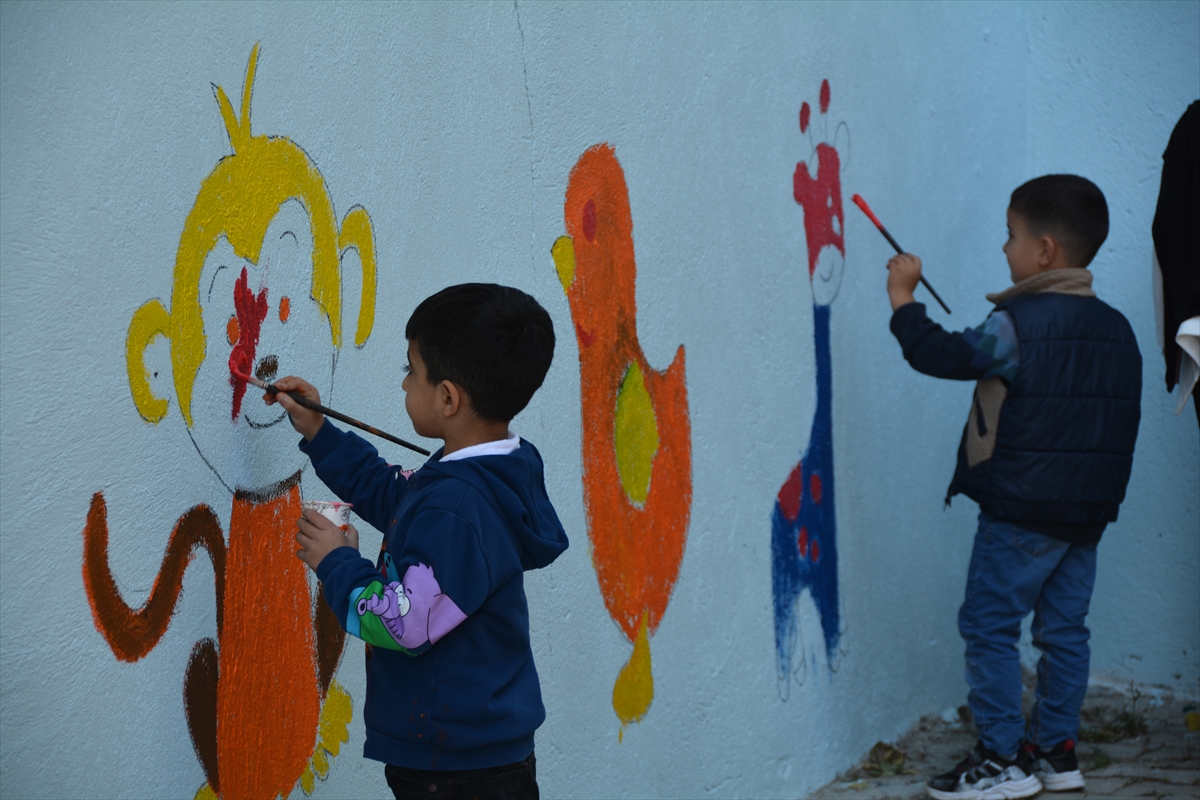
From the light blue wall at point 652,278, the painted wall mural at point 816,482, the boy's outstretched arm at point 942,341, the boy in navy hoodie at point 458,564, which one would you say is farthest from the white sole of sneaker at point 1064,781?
the boy in navy hoodie at point 458,564

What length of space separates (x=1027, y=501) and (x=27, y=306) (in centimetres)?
241

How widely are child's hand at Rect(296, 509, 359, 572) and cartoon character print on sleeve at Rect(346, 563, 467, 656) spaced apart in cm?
8

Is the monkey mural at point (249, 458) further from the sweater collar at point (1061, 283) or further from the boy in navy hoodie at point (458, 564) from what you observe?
the sweater collar at point (1061, 283)

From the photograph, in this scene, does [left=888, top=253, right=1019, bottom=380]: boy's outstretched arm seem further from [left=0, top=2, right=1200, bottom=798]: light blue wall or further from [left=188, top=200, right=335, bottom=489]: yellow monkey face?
[left=188, top=200, right=335, bottom=489]: yellow monkey face

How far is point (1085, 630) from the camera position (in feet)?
10.7

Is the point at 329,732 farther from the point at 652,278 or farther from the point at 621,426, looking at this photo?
the point at 652,278

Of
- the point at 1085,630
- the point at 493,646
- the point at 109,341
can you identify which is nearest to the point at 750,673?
the point at 1085,630

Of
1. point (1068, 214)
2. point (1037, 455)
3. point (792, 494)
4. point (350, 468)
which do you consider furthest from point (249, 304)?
point (1068, 214)

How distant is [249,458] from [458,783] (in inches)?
21.3

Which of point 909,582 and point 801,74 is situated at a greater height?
point 801,74

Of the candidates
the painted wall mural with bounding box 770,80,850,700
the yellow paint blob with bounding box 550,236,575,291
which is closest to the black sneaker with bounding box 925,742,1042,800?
the painted wall mural with bounding box 770,80,850,700

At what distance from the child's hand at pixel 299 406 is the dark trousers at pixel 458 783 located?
477 millimetres

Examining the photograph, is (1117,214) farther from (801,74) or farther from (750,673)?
(750,673)

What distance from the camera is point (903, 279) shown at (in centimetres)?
307
